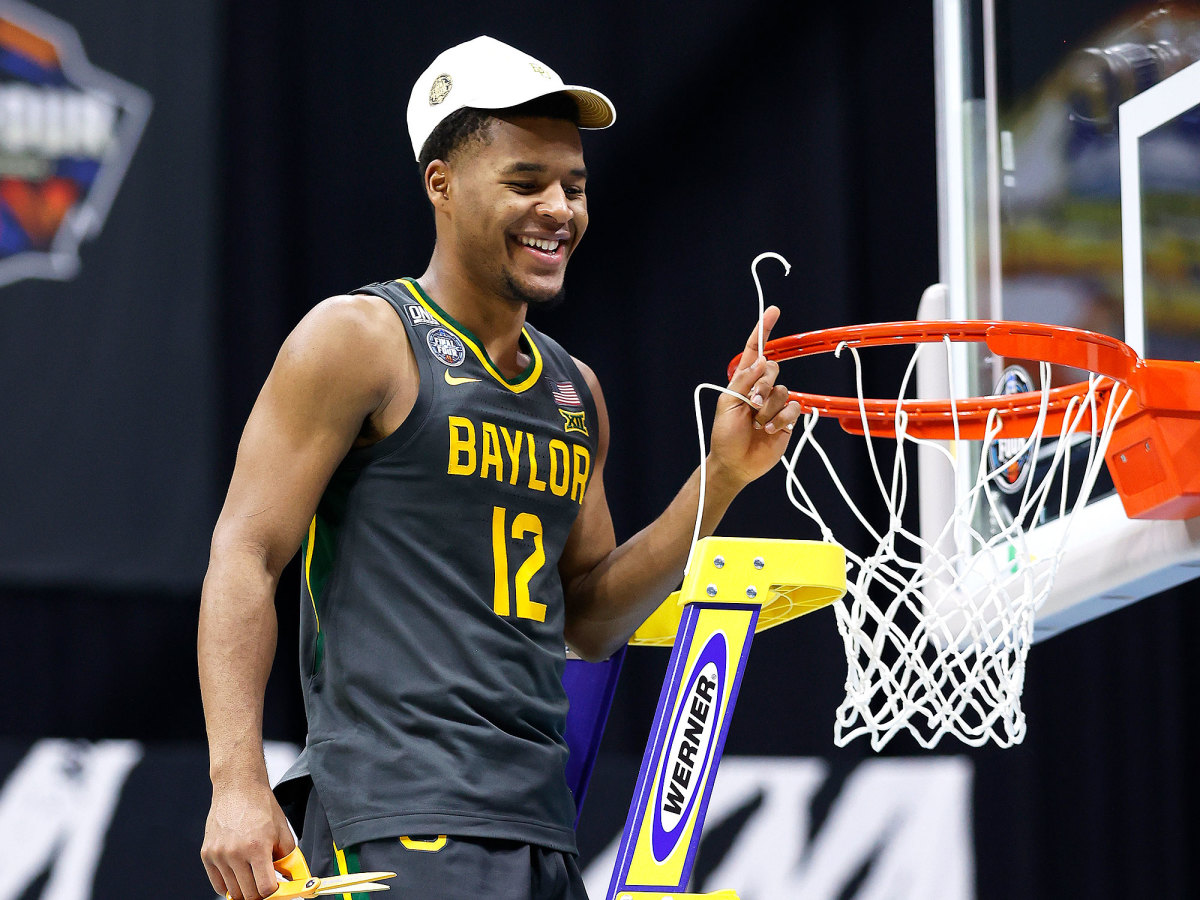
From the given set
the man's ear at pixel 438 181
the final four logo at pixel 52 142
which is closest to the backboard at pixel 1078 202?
the man's ear at pixel 438 181

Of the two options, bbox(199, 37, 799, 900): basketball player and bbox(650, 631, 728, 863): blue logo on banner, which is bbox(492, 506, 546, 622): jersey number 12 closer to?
bbox(199, 37, 799, 900): basketball player

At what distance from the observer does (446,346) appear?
173 cm

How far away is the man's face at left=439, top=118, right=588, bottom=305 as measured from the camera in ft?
5.87

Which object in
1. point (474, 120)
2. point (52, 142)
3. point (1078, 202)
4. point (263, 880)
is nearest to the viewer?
point (263, 880)

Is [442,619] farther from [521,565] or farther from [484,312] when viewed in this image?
[484,312]

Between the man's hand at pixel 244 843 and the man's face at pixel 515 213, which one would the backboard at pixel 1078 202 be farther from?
the man's hand at pixel 244 843

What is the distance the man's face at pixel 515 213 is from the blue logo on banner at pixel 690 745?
50cm

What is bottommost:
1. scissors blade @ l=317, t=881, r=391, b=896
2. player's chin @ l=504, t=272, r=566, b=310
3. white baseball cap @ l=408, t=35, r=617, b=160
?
scissors blade @ l=317, t=881, r=391, b=896

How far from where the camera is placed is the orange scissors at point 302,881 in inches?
56.8

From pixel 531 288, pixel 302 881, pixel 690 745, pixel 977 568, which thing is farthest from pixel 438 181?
pixel 977 568

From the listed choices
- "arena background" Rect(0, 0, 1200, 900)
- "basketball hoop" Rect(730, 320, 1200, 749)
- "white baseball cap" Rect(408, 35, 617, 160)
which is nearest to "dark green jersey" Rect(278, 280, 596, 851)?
"white baseball cap" Rect(408, 35, 617, 160)

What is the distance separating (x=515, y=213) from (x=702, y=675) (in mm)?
603

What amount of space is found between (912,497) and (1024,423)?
168 centimetres

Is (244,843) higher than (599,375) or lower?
lower
